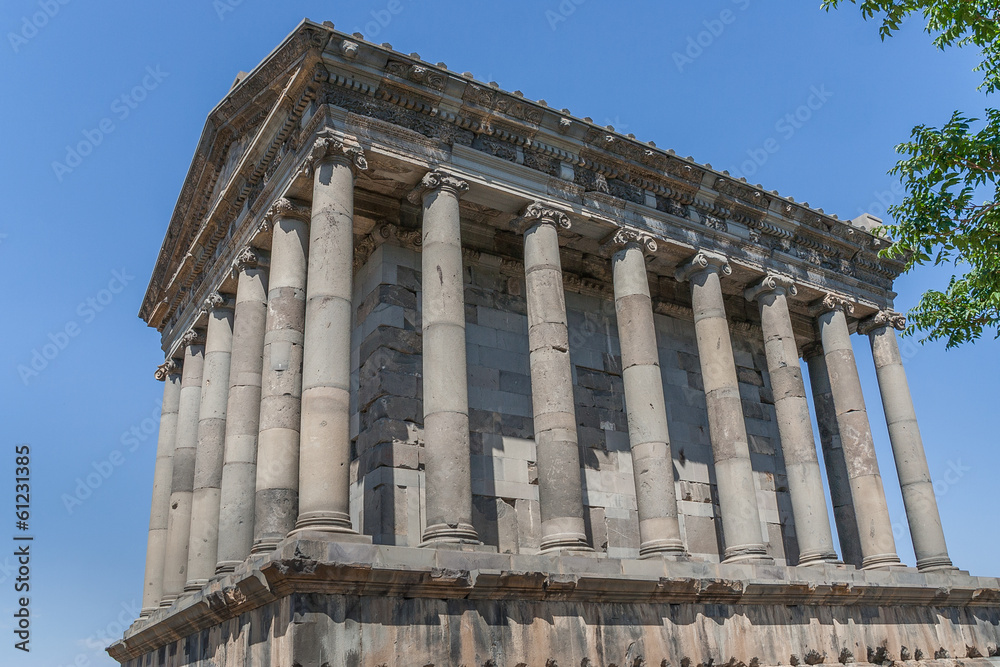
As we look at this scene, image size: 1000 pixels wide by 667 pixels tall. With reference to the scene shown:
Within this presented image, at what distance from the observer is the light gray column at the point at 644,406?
14.4 m

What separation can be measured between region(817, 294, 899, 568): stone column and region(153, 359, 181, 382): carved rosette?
16.8 meters

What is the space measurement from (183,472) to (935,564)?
56.9ft

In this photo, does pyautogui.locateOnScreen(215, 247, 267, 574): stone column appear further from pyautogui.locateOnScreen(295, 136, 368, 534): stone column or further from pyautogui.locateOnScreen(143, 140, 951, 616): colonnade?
pyautogui.locateOnScreen(295, 136, 368, 534): stone column

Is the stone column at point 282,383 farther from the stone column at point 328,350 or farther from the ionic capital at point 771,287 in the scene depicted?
the ionic capital at point 771,287

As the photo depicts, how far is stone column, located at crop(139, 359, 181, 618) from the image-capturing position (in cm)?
1916

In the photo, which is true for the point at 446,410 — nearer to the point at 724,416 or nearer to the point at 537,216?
the point at 537,216

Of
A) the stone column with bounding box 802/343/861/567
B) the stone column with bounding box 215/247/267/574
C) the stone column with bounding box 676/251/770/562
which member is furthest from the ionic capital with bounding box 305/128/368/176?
the stone column with bounding box 802/343/861/567

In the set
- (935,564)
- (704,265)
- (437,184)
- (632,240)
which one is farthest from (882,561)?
(437,184)

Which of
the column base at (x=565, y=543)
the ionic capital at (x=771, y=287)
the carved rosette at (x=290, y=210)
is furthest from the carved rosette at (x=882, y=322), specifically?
the carved rosette at (x=290, y=210)

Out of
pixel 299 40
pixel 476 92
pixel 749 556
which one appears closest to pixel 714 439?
pixel 749 556

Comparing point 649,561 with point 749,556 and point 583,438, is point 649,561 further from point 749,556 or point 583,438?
point 583,438

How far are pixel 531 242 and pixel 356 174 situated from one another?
3579 millimetres

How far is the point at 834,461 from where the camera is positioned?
21328 millimetres

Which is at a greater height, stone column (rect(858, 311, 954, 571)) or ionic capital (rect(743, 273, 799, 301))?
ionic capital (rect(743, 273, 799, 301))
